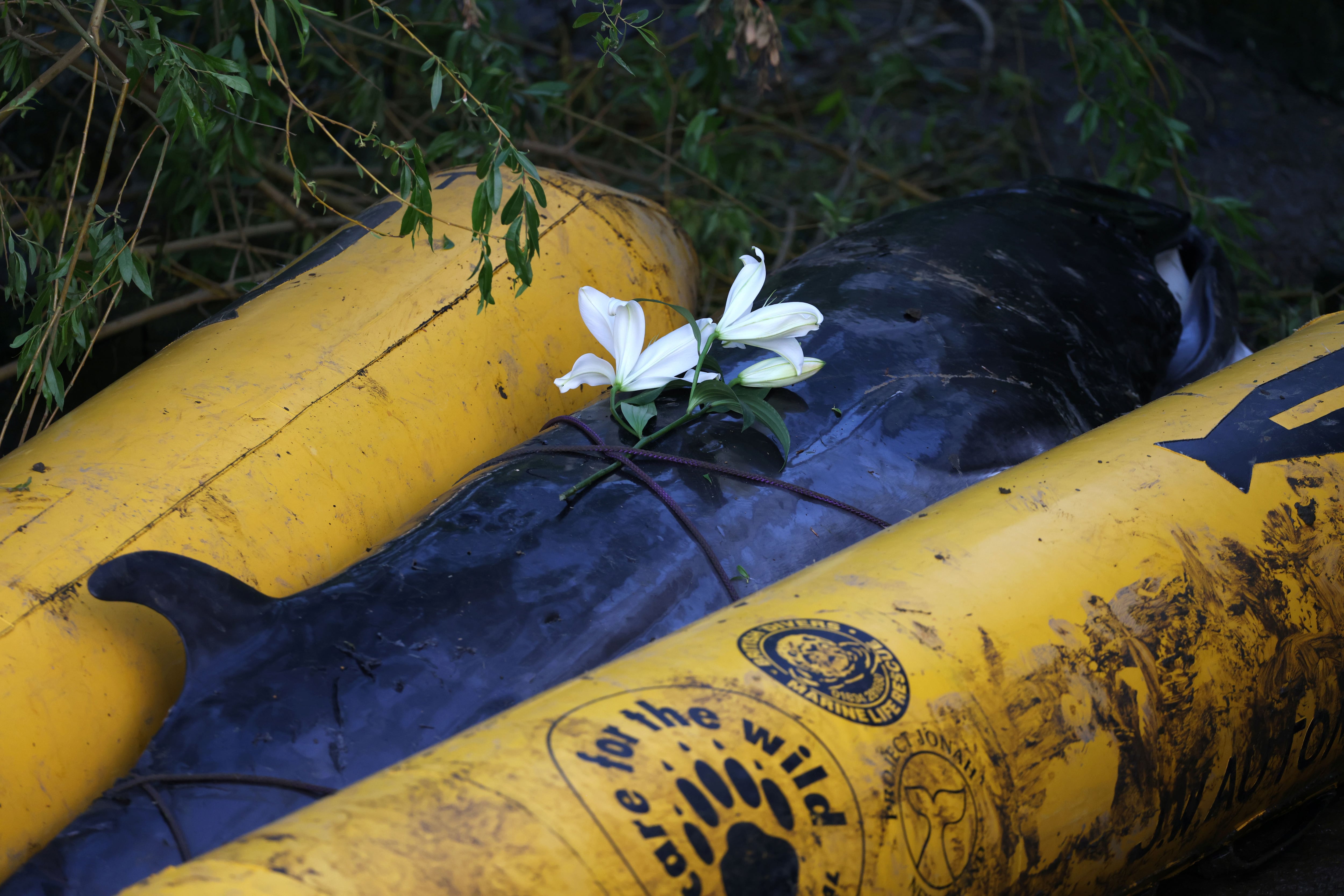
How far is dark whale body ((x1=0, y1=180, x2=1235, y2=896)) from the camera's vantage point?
1198 mm

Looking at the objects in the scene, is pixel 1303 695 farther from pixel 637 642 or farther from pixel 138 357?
pixel 138 357

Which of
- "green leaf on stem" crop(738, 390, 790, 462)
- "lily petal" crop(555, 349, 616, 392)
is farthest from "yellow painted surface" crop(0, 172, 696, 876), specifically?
"green leaf on stem" crop(738, 390, 790, 462)

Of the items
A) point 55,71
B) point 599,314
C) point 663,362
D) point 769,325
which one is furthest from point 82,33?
point 769,325

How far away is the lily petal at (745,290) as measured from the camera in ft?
5.20

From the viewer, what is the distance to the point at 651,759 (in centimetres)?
98

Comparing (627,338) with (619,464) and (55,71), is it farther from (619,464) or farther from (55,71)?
(55,71)

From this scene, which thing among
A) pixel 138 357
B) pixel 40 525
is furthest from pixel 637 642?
pixel 138 357

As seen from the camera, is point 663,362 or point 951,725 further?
point 663,362

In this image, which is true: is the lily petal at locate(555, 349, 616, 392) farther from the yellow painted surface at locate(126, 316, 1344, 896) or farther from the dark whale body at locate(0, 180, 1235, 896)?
the yellow painted surface at locate(126, 316, 1344, 896)

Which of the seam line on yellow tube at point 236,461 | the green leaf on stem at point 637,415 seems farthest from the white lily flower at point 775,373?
the seam line on yellow tube at point 236,461

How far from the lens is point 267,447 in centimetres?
160

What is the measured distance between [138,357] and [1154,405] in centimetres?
237

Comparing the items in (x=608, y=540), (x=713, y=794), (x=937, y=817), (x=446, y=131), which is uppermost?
(x=446, y=131)

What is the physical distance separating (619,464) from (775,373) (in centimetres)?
27
